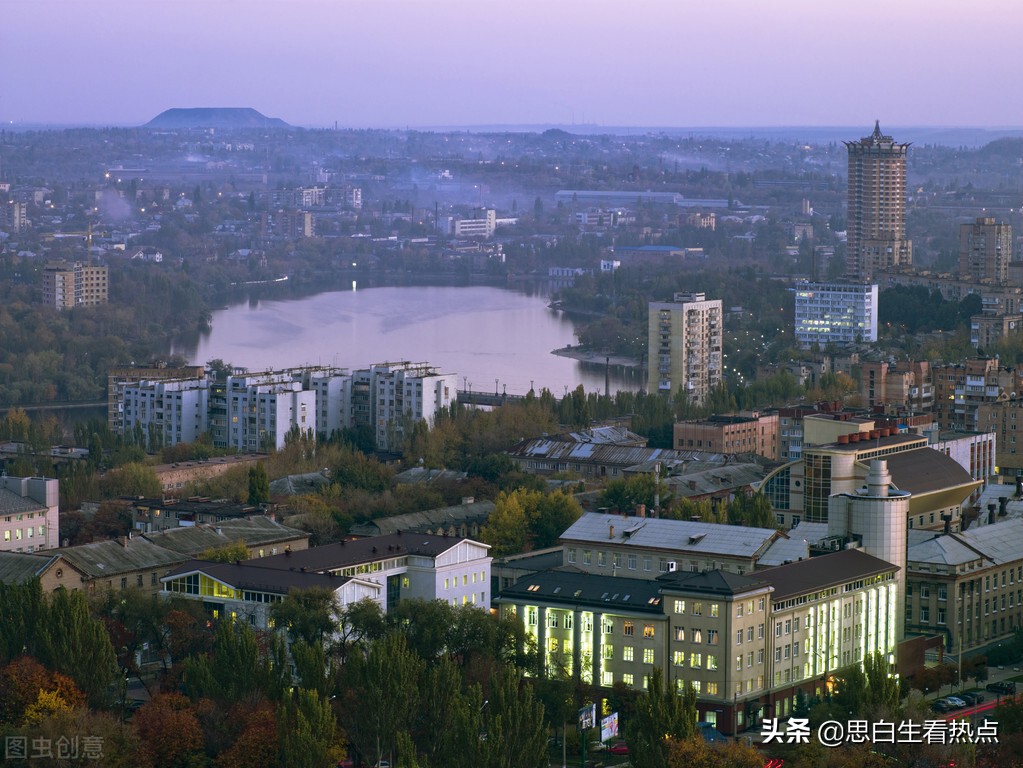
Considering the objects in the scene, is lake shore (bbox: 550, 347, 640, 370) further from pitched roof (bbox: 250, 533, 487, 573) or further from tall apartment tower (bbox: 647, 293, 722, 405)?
pitched roof (bbox: 250, 533, 487, 573)

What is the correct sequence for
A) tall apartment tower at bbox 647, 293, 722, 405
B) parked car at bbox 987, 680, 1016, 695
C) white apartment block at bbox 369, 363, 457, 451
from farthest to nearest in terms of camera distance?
tall apartment tower at bbox 647, 293, 722, 405, white apartment block at bbox 369, 363, 457, 451, parked car at bbox 987, 680, 1016, 695

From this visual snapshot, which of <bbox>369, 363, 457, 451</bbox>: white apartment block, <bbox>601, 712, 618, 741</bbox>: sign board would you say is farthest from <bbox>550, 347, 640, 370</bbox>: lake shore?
<bbox>601, 712, 618, 741</bbox>: sign board

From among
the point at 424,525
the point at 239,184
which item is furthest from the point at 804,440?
the point at 239,184

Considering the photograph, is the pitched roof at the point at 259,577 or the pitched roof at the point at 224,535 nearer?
the pitched roof at the point at 259,577

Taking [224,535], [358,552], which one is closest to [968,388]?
[224,535]

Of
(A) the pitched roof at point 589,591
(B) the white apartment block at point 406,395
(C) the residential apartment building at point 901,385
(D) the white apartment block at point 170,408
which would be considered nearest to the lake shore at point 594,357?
(C) the residential apartment building at point 901,385

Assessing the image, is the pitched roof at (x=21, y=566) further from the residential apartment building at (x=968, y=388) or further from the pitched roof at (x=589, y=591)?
the residential apartment building at (x=968, y=388)

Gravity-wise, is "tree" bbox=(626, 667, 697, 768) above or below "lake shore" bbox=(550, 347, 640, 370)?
above

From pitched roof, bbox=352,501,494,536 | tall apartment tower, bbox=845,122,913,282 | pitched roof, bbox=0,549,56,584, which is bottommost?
pitched roof, bbox=352,501,494,536

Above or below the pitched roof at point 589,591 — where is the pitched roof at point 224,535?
below
